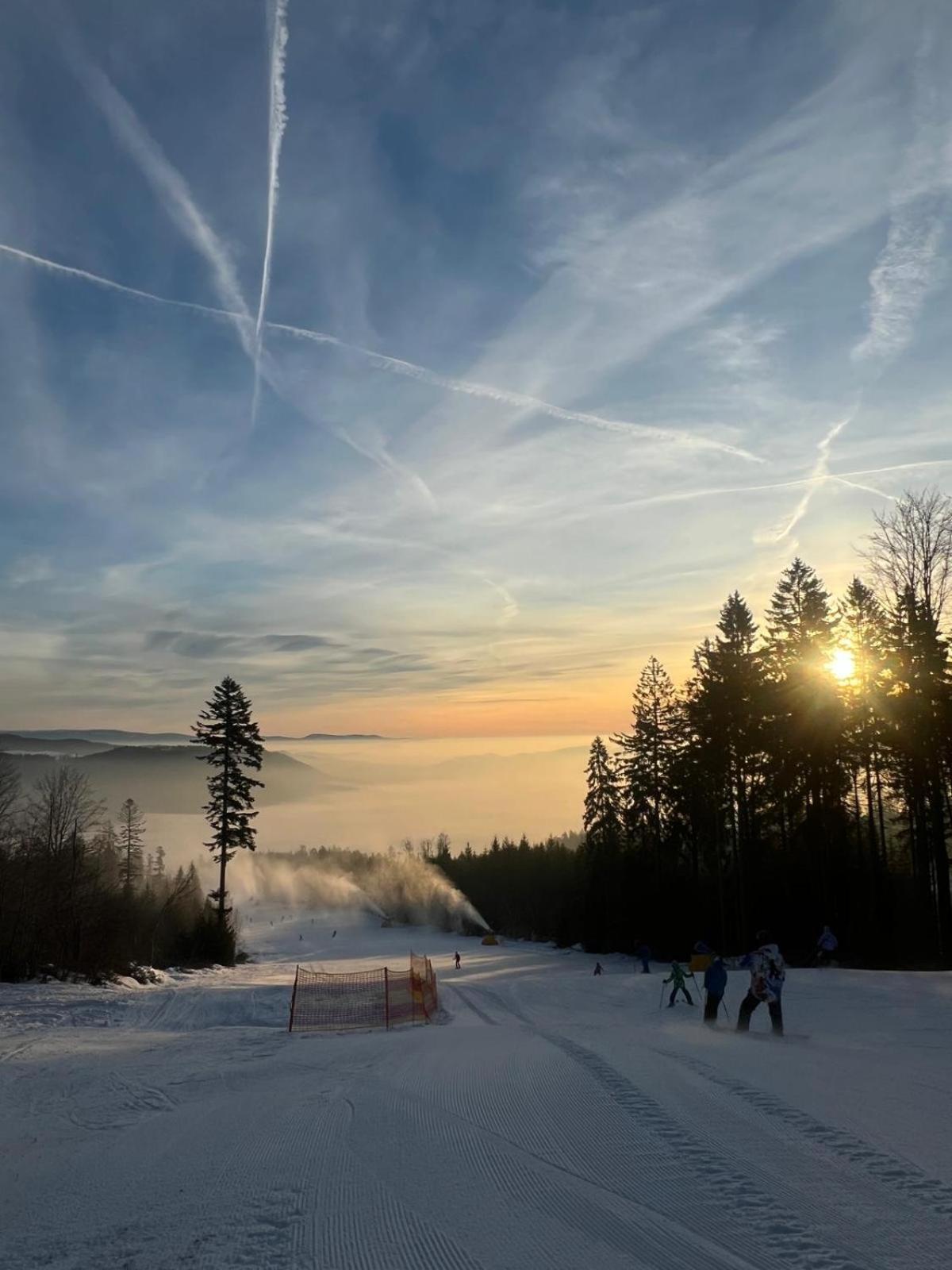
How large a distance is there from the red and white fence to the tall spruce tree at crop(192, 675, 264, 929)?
53.9ft

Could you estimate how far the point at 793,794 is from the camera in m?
39.8

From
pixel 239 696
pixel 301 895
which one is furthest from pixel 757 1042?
pixel 301 895

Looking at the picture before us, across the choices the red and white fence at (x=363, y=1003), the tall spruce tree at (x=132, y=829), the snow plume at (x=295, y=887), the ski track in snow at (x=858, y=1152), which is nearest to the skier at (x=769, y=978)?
the ski track in snow at (x=858, y=1152)

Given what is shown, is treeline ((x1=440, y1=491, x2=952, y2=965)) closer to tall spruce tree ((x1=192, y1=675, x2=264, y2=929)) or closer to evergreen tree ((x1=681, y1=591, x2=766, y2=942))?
evergreen tree ((x1=681, y1=591, x2=766, y2=942))

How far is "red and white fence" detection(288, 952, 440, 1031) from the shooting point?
2298 cm

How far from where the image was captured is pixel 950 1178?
655cm

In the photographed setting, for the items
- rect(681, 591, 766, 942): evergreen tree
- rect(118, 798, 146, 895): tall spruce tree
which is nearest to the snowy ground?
rect(681, 591, 766, 942): evergreen tree

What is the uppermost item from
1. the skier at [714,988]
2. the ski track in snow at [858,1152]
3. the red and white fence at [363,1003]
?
the ski track in snow at [858,1152]

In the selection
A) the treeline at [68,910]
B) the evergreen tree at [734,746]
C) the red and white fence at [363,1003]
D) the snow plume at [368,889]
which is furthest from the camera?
the snow plume at [368,889]

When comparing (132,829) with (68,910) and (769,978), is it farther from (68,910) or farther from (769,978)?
(769,978)

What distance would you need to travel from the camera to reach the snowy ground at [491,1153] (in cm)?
571

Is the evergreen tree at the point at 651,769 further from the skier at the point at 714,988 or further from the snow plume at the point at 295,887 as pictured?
the snow plume at the point at 295,887

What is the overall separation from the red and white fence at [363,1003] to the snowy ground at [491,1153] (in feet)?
21.5

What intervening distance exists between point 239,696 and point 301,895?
326 ft
